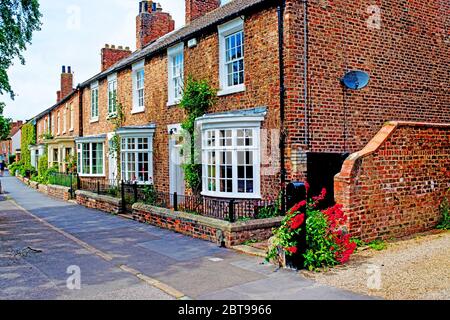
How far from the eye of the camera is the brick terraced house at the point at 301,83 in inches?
421

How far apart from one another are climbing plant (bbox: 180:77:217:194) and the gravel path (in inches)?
265

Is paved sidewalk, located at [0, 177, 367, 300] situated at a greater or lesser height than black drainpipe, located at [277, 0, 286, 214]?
lesser

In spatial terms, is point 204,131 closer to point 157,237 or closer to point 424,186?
point 157,237

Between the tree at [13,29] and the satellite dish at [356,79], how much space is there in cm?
1155

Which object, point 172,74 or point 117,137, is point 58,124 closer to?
point 117,137

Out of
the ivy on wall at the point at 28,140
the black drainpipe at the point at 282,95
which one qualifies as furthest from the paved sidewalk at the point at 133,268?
the ivy on wall at the point at 28,140

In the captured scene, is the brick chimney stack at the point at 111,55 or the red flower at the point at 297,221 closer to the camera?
the red flower at the point at 297,221

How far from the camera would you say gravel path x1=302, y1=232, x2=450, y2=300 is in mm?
5891

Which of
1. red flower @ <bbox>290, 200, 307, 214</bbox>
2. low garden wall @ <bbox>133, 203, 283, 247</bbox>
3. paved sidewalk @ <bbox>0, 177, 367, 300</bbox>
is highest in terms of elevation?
red flower @ <bbox>290, 200, 307, 214</bbox>

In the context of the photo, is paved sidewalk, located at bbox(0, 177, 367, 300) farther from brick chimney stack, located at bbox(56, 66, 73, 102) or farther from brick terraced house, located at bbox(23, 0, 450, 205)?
brick chimney stack, located at bbox(56, 66, 73, 102)

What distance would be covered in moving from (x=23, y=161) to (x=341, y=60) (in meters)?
43.3

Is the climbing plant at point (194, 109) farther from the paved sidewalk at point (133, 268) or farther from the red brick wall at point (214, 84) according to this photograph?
the paved sidewalk at point (133, 268)

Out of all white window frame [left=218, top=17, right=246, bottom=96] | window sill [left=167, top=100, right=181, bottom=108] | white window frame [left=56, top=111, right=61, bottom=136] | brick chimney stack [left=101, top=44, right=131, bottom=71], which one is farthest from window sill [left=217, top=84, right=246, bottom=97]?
white window frame [left=56, top=111, right=61, bottom=136]
